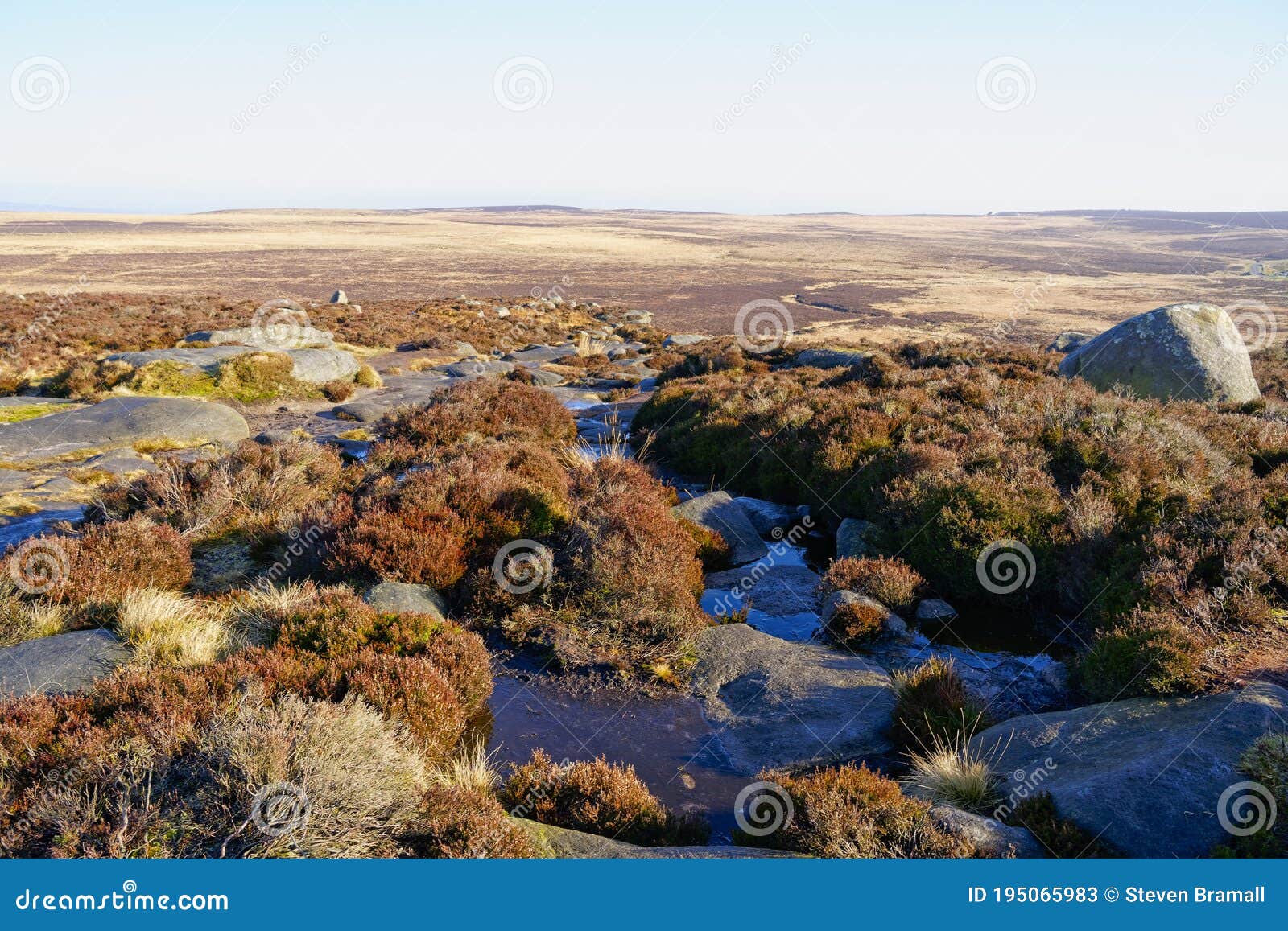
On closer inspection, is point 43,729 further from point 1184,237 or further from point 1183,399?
point 1184,237

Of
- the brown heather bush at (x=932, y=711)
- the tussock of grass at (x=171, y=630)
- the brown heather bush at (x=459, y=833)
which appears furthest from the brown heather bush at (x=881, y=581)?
the tussock of grass at (x=171, y=630)

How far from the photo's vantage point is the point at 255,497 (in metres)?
10.9

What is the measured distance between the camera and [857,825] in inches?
183

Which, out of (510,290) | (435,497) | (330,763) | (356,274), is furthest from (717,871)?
(356,274)

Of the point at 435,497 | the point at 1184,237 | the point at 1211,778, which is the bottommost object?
the point at 1211,778

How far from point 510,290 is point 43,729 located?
58883 mm

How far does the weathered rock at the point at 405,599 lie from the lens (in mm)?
8039

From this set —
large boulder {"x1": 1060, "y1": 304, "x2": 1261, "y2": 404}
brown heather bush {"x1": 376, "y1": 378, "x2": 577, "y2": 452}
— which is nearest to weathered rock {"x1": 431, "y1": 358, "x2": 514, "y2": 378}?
brown heather bush {"x1": 376, "y1": 378, "x2": 577, "y2": 452}

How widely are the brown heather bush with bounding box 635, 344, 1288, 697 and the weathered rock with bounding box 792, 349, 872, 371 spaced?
17.4 ft

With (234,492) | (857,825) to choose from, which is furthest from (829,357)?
(857,825)

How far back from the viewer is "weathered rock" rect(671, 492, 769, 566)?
10625mm

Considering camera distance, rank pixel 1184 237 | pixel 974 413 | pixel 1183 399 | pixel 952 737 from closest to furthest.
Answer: pixel 952 737, pixel 974 413, pixel 1183 399, pixel 1184 237

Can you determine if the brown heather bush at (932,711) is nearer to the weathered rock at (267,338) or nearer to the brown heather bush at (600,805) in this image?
the brown heather bush at (600,805)

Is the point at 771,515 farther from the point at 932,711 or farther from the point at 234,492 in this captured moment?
the point at 234,492
